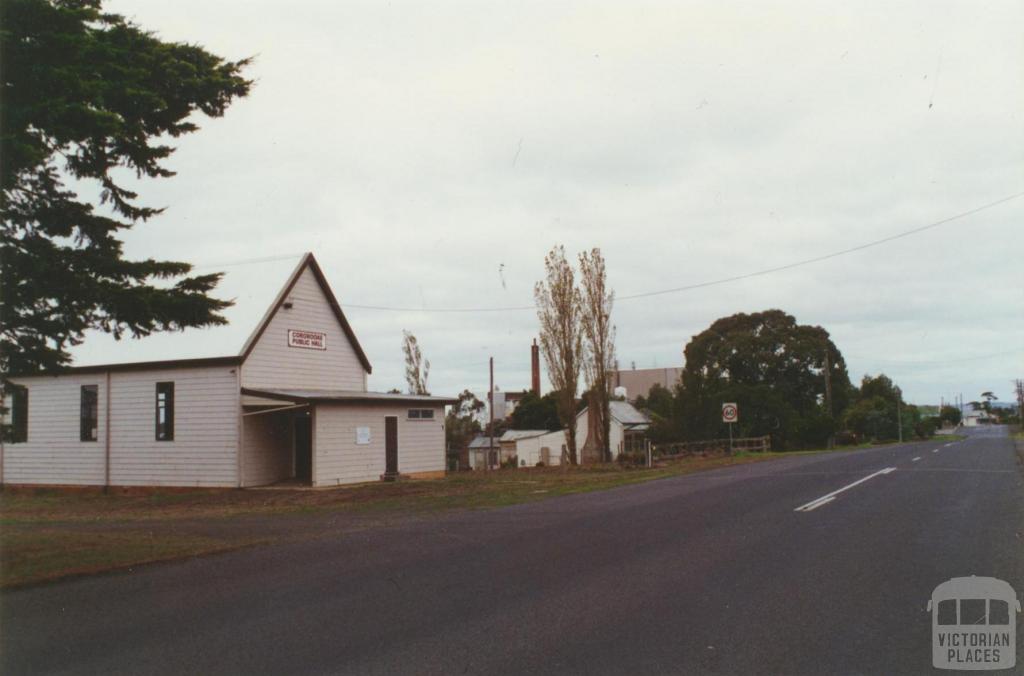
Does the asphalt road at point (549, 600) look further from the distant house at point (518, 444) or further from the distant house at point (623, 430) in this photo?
the distant house at point (518, 444)

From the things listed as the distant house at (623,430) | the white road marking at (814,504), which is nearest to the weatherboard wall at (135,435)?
the white road marking at (814,504)

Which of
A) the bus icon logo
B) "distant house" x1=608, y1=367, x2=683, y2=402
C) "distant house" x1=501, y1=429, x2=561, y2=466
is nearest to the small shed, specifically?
"distant house" x1=501, y1=429, x2=561, y2=466

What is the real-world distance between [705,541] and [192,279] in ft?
27.7

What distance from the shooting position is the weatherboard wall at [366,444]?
27.6 meters

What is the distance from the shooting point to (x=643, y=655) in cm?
620

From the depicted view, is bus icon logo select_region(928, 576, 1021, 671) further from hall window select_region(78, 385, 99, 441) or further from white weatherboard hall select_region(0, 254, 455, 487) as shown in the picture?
hall window select_region(78, 385, 99, 441)

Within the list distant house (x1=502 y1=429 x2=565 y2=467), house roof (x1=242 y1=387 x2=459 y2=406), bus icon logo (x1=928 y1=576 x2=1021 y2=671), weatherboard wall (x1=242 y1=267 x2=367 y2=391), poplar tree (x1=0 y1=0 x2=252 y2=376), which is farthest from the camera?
distant house (x1=502 y1=429 x2=565 y2=467)

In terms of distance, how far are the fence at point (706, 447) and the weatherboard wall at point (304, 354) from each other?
17.6 m

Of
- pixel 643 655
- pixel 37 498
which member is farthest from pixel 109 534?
pixel 37 498

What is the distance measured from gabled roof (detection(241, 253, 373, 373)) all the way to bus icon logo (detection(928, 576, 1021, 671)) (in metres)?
23.3

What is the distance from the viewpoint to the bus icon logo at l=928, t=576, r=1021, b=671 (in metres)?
6.21

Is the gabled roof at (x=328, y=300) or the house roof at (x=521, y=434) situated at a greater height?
the gabled roof at (x=328, y=300)

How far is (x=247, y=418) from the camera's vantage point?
91.3 ft

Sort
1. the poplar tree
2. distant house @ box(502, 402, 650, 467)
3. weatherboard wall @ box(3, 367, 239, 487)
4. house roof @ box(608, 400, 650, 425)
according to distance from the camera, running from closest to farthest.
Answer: the poplar tree
weatherboard wall @ box(3, 367, 239, 487)
distant house @ box(502, 402, 650, 467)
house roof @ box(608, 400, 650, 425)
